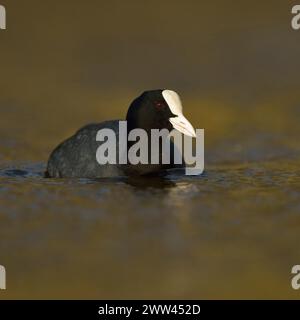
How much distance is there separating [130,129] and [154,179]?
55 centimetres

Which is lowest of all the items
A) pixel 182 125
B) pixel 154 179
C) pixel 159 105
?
pixel 154 179

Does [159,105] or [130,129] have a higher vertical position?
[159,105]

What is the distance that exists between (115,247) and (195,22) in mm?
10603

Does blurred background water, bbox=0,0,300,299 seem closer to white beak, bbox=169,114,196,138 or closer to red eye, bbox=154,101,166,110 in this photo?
white beak, bbox=169,114,196,138

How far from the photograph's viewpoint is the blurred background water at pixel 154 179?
18.8 feet

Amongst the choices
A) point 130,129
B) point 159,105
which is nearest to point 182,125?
point 159,105

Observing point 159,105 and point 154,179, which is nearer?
point 154,179

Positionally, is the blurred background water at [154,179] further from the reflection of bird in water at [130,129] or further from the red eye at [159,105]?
the red eye at [159,105]

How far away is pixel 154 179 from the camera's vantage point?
27.6 ft

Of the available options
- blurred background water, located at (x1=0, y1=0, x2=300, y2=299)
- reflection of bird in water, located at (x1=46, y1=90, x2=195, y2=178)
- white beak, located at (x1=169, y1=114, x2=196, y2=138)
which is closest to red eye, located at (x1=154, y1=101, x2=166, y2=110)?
reflection of bird in water, located at (x1=46, y1=90, x2=195, y2=178)

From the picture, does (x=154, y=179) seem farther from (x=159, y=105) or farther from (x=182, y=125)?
(x=159, y=105)

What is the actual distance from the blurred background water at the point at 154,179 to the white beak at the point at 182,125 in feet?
1.36

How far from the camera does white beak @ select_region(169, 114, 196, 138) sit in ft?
27.7
